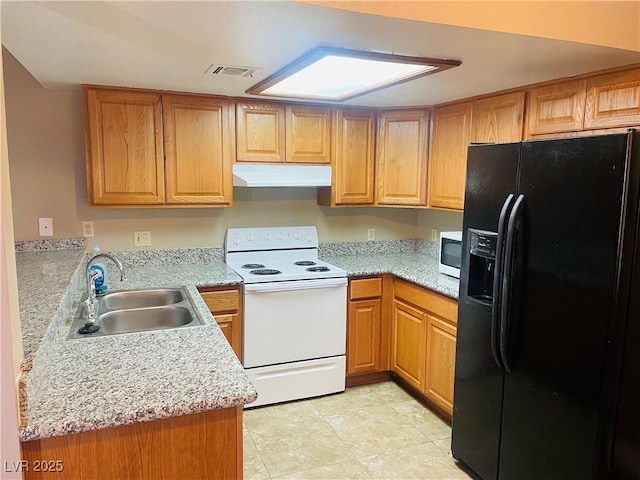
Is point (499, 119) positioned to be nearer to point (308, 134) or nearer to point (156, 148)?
point (308, 134)

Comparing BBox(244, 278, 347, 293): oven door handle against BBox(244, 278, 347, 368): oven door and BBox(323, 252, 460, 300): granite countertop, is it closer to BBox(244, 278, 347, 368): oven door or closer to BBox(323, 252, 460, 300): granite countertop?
BBox(244, 278, 347, 368): oven door

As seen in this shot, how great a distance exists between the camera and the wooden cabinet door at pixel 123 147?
273 cm

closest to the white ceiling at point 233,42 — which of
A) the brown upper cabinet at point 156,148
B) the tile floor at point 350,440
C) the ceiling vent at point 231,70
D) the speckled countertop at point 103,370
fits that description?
the ceiling vent at point 231,70

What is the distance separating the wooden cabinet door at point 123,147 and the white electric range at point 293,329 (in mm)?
821

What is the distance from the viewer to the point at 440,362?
9.27 feet

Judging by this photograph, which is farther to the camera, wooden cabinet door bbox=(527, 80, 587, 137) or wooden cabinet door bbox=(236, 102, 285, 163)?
wooden cabinet door bbox=(236, 102, 285, 163)

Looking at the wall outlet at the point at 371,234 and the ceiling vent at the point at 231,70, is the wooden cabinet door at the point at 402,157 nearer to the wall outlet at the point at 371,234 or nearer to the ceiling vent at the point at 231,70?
the wall outlet at the point at 371,234

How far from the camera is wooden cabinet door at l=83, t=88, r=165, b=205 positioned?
108 inches

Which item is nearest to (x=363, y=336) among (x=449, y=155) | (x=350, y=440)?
(x=350, y=440)

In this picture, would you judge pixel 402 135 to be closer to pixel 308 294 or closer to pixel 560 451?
pixel 308 294

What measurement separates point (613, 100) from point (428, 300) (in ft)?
4.74

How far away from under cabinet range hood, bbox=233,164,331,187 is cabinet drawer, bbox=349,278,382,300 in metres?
0.73

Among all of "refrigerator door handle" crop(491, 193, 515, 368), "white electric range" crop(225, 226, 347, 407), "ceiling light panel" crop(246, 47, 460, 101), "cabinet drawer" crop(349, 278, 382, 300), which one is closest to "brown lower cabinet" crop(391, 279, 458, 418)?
"cabinet drawer" crop(349, 278, 382, 300)

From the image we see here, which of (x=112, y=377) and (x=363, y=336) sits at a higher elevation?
(x=112, y=377)
